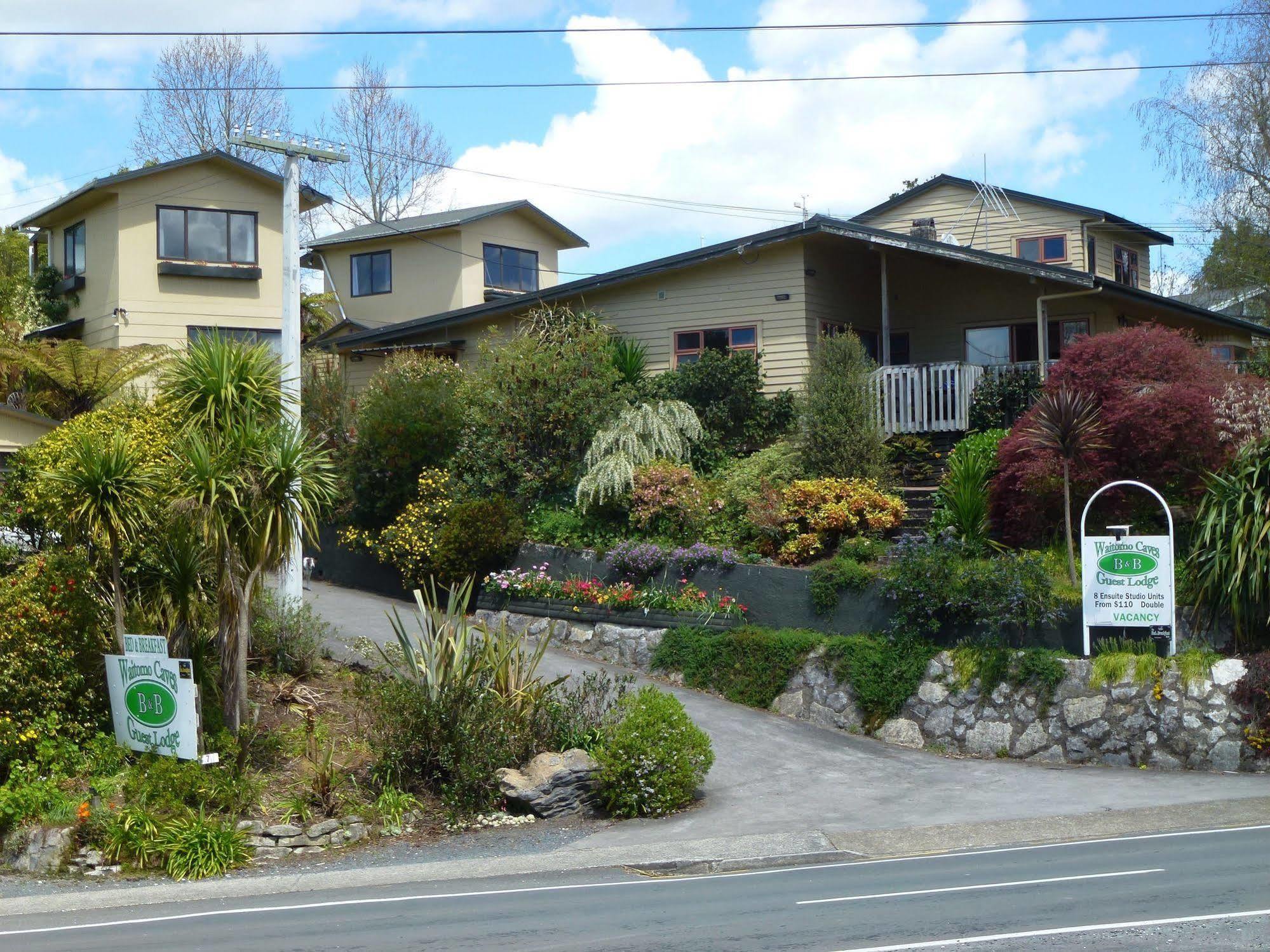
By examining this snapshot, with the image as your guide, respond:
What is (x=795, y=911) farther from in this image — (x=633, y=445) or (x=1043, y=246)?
(x=1043, y=246)

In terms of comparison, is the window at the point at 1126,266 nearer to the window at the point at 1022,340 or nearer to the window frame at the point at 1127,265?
the window frame at the point at 1127,265

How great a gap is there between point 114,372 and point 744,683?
54.4 ft

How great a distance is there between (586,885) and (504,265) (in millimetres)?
29775

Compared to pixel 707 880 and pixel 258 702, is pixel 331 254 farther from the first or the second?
pixel 707 880

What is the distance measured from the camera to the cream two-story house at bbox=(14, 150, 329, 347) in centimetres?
3077

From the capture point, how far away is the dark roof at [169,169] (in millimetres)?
30156

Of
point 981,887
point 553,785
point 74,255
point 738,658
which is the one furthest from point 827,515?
point 74,255

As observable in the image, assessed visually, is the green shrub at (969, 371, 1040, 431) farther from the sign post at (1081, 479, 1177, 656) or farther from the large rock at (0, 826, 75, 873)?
the large rock at (0, 826, 75, 873)

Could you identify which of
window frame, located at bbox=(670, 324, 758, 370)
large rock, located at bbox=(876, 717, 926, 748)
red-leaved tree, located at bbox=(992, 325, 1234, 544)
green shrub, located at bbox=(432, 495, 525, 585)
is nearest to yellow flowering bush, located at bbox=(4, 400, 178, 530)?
green shrub, located at bbox=(432, 495, 525, 585)

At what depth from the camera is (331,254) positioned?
39.8 metres

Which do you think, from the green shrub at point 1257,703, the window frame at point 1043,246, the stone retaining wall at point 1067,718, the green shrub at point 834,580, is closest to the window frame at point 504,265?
the window frame at point 1043,246

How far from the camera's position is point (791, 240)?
2439 centimetres

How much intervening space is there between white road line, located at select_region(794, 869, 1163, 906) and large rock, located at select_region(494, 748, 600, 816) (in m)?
4.51

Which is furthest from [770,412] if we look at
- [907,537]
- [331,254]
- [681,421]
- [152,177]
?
[331,254]
